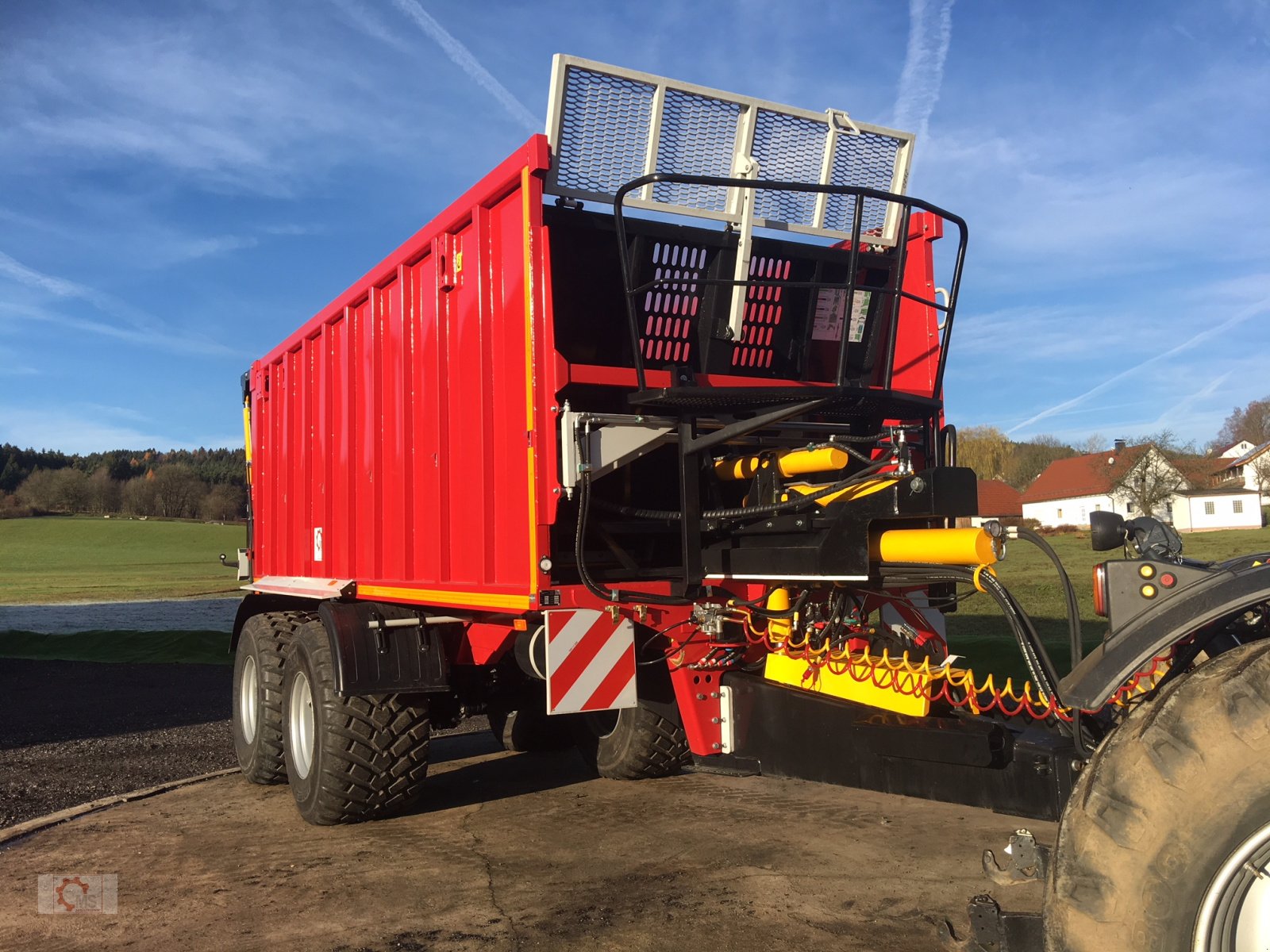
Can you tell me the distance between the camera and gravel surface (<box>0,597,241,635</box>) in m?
19.9

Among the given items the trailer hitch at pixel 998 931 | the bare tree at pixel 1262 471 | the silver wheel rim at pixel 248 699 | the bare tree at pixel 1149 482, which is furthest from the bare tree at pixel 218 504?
the trailer hitch at pixel 998 931

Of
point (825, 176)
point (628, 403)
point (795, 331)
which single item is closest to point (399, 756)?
point (628, 403)

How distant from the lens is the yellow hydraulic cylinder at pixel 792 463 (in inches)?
165

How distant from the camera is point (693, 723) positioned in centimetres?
451

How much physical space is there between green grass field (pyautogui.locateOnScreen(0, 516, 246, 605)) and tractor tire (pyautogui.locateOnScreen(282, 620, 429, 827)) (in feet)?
60.4

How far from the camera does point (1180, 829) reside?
2168mm

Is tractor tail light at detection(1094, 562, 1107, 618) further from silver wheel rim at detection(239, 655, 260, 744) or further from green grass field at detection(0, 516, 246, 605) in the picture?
green grass field at detection(0, 516, 246, 605)

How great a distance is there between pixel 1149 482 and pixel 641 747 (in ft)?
120

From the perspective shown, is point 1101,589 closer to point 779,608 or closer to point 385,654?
point 779,608

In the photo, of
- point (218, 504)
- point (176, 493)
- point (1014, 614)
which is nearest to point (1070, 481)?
point (218, 504)

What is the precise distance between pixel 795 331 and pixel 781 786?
2.77 m

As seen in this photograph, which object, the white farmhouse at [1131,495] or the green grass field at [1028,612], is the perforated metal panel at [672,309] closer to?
the green grass field at [1028,612]

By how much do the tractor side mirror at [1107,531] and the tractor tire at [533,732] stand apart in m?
5.38

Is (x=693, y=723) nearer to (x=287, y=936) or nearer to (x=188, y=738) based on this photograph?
(x=287, y=936)
